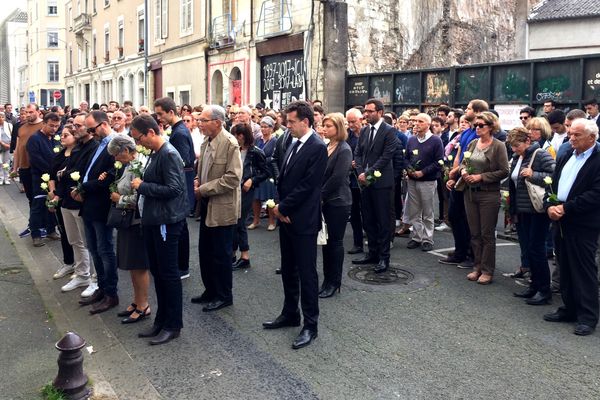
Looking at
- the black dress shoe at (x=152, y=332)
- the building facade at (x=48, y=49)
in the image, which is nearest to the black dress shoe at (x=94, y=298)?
the black dress shoe at (x=152, y=332)

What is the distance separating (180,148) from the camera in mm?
6875

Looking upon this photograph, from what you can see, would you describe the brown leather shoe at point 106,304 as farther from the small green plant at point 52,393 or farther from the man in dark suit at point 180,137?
the small green plant at point 52,393

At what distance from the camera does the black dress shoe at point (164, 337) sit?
5.04 metres

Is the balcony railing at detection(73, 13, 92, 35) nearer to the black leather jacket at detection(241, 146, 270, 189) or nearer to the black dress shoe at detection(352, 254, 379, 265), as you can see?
the black leather jacket at detection(241, 146, 270, 189)

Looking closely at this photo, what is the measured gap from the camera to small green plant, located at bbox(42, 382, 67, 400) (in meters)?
3.97

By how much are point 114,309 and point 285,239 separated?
7.03 ft

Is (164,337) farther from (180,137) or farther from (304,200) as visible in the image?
(180,137)

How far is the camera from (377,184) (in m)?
7.38

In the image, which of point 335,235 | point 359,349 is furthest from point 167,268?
point 335,235

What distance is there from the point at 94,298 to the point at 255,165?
7.95 ft

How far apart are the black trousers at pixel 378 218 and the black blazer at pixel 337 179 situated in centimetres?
121

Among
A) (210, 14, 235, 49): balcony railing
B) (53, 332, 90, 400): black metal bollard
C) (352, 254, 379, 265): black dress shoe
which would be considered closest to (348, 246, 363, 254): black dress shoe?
(352, 254, 379, 265): black dress shoe

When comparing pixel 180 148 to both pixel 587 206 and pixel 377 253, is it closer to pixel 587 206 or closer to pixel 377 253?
pixel 377 253

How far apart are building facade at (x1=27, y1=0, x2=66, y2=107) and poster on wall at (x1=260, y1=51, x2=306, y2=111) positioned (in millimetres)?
47235
